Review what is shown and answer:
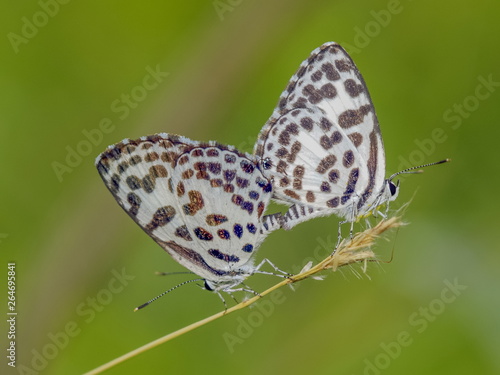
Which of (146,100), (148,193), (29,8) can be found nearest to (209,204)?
(148,193)

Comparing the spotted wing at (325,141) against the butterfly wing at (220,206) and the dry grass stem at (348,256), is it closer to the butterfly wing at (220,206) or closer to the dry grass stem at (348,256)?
the butterfly wing at (220,206)

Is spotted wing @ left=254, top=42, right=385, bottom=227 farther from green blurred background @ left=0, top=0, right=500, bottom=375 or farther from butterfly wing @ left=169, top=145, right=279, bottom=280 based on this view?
green blurred background @ left=0, top=0, right=500, bottom=375

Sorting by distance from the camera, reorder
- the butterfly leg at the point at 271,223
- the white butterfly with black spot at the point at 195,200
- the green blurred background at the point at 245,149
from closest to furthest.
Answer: the white butterfly with black spot at the point at 195,200 → the butterfly leg at the point at 271,223 → the green blurred background at the point at 245,149

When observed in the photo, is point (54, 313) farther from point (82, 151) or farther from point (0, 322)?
point (82, 151)

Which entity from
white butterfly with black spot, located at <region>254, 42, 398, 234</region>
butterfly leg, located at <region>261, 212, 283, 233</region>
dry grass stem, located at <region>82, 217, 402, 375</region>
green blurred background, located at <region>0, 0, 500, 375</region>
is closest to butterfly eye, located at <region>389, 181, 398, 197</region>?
white butterfly with black spot, located at <region>254, 42, 398, 234</region>

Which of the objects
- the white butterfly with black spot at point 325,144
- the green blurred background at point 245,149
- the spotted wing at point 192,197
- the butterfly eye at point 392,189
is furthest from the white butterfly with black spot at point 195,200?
the green blurred background at point 245,149

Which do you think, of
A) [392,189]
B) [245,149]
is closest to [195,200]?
Answer: [392,189]
